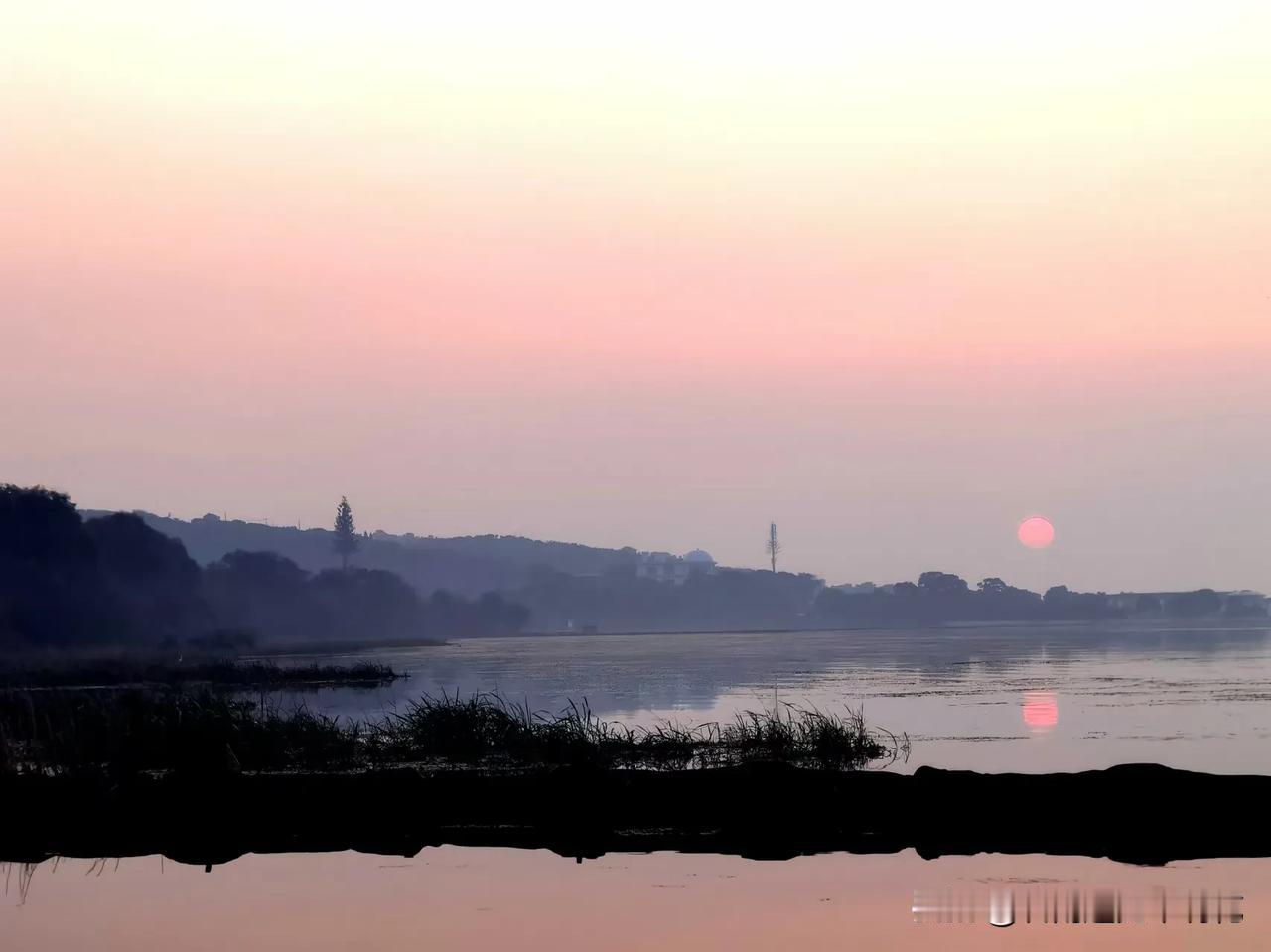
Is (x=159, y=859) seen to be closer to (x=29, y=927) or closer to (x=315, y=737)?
(x=29, y=927)

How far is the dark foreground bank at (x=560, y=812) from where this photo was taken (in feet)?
60.5

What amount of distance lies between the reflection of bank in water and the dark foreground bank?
3178 cm

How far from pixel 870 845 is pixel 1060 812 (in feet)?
7.43

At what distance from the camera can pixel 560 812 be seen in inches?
774

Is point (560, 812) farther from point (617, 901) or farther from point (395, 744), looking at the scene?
point (395, 744)

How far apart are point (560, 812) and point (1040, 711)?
44729mm

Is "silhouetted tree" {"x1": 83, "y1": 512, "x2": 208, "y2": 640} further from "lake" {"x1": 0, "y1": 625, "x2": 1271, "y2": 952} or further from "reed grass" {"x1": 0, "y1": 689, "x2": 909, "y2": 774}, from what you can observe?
"lake" {"x1": 0, "y1": 625, "x2": 1271, "y2": 952}

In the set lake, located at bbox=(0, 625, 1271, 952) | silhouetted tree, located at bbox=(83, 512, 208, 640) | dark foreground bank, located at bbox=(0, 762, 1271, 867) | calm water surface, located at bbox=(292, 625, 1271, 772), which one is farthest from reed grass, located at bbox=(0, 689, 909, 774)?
silhouetted tree, located at bbox=(83, 512, 208, 640)

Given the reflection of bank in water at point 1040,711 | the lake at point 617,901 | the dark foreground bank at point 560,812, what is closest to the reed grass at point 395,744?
the dark foreground bank at point 560,812

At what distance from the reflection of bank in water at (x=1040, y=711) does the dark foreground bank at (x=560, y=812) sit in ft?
104

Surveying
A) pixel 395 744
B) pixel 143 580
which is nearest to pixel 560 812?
pixel 395 744

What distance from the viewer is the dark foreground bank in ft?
60.5

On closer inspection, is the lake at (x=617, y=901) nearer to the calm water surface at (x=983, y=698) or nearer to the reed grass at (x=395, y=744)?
the reed grass at (x=395, y=744)

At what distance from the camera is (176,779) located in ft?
64.3
